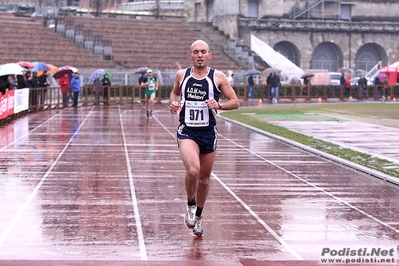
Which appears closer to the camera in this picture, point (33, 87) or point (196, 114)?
point (196, 114)

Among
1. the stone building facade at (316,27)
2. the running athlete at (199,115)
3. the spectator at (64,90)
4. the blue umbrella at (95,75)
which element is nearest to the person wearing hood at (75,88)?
the spectator at (64,90)

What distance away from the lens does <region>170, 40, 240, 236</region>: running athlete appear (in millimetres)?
9836

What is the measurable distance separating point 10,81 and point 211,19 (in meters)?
45.3

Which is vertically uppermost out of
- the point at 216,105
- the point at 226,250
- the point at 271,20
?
the point at 271,20

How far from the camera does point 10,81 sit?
30.5 metres

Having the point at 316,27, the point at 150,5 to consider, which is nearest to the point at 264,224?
the point at 316,27

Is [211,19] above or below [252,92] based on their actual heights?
above

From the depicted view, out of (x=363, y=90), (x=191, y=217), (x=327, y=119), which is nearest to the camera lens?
(x=191, y=217)

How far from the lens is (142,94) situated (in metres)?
45.2

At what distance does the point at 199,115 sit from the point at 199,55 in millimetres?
678

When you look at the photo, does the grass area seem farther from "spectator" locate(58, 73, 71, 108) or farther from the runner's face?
"spectator" locate(58, 73, 71, 108)

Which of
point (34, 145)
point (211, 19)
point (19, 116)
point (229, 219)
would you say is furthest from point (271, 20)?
point (229, 219)

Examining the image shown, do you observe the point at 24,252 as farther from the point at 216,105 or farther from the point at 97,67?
the point at 97,67

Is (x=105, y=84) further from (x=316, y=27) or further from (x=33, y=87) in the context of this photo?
(x=316, y=27)
